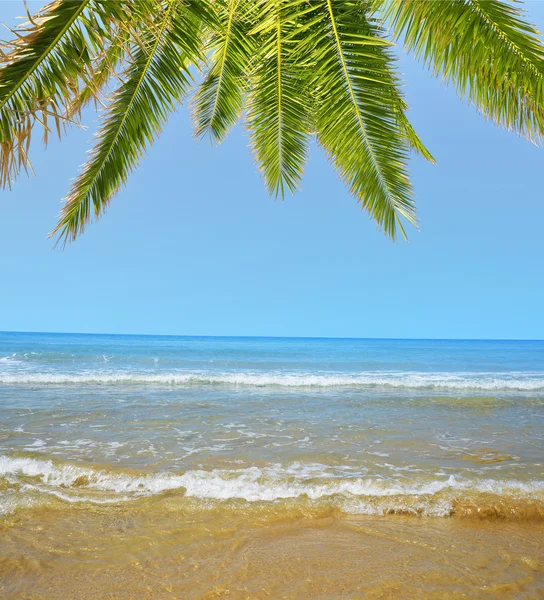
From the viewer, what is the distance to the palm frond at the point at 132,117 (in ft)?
13.6

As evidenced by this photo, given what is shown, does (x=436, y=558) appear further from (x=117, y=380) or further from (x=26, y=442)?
(x=117, y=380)

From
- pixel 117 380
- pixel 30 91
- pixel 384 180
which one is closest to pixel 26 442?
pixel 30 91

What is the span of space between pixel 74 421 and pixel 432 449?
5.82 meters

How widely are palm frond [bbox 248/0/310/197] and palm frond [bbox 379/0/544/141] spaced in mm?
1022

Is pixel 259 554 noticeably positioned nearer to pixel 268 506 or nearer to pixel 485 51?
pixel 268 506

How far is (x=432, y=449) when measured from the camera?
5.93 m

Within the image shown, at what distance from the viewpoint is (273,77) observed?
4980 millimetres

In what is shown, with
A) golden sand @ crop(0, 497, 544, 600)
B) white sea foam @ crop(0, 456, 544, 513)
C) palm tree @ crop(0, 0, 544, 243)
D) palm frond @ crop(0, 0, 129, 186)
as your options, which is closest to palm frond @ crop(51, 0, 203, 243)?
palm tree @ crop(0, 0, 544, 243)

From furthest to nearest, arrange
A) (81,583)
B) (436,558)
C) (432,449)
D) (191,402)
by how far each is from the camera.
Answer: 1. (191,402)
2. (432,449)
3. (436,558)
4. (81,583)

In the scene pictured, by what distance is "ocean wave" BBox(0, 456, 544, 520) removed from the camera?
3824 mm

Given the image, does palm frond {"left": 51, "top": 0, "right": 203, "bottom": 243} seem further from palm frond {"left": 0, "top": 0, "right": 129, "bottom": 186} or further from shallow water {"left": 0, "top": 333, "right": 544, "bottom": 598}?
shallow water {"left": 0, "top": 333, "right": 544, "bottom": 598}

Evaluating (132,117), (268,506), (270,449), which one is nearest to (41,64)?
(132,117)

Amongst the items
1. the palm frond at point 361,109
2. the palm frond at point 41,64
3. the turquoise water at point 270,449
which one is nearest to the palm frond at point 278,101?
the palm frond at point 361,109

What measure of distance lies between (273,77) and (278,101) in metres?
0.26
